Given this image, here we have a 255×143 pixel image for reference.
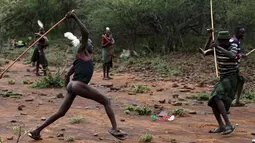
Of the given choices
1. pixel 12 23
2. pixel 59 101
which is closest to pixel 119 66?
pixel 59 101

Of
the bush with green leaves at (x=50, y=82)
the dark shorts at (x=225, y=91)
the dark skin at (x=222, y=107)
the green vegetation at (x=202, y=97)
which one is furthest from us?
the bush with green leaves at (x=50, y=82)

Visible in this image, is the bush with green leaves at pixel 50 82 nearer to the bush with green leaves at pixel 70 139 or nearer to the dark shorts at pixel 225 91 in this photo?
the bush with green leaves at pixel 70 139

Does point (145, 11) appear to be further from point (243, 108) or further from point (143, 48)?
point (243, 108)

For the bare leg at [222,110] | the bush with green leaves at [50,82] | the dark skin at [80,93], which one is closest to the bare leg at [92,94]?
the dark skin at [80,93]

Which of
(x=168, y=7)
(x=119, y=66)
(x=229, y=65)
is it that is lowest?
(x=119, y=66)

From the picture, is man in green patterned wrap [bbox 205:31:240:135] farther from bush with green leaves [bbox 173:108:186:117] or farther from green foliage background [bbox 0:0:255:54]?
green foliage background [bbox 0:0:255:54]

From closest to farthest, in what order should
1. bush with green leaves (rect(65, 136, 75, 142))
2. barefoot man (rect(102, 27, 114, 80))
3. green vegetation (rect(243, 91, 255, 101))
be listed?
bush with green leaves (rect(65, 136, 75, 142)) → green vegetation (rect(243, 91, 255, 101)) → barefoot man (rect(102, 27, 114, 80))

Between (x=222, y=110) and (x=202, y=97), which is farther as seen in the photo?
(x=202, y=97)

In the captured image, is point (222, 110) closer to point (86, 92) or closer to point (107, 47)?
point (86, 92)

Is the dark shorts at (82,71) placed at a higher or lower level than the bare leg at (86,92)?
higher

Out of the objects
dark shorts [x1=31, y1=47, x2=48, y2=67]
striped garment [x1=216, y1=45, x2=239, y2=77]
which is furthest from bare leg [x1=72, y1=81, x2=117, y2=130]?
dark shorts [x1=31, y1=47, x2=48, y2=67]

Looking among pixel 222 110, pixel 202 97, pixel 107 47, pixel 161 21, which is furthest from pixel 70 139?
pixel 161 21

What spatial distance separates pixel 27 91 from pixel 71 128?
4.16 meters

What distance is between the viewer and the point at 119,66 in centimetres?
1666
